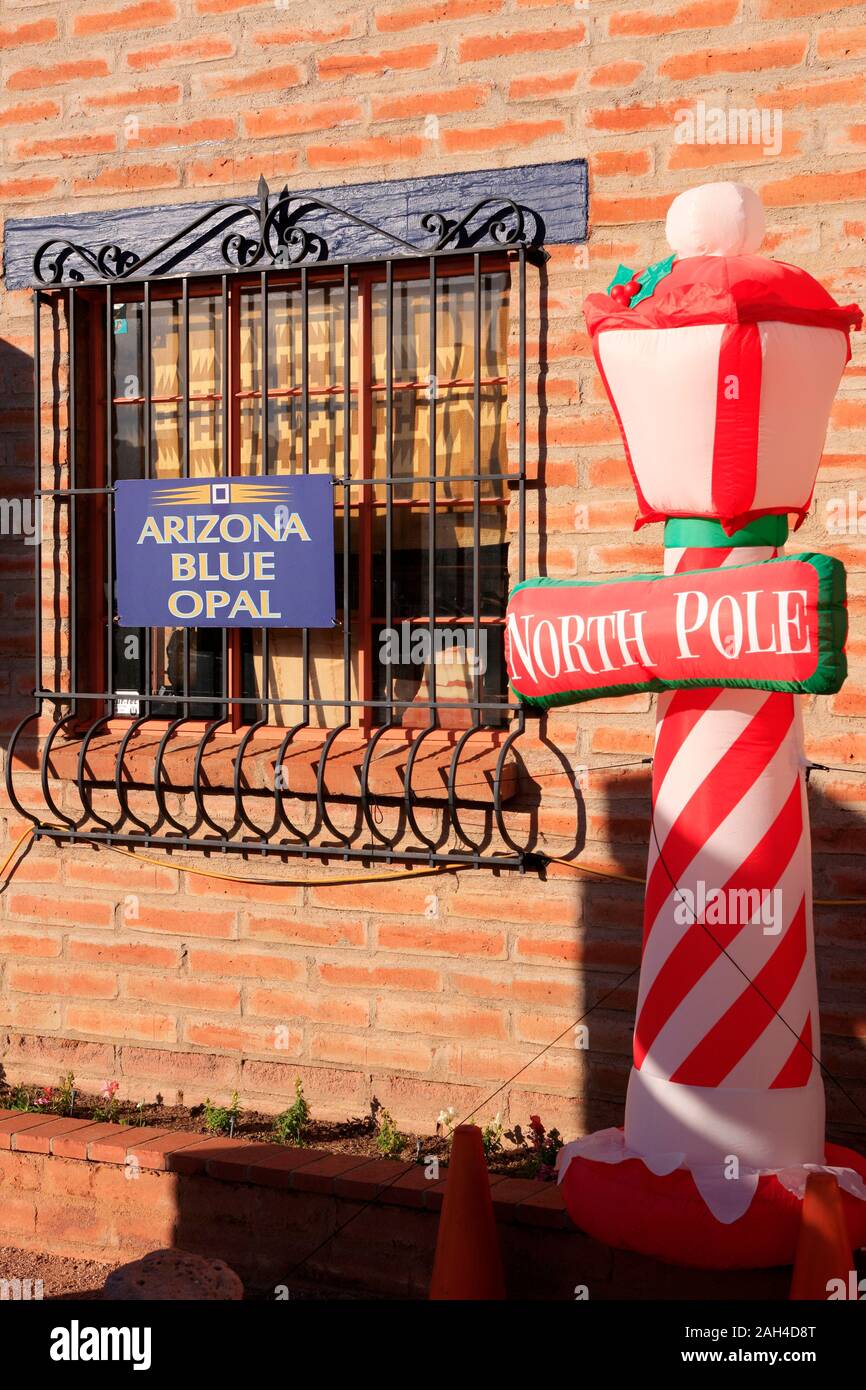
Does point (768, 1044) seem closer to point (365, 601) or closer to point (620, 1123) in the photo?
point (620, 1123)

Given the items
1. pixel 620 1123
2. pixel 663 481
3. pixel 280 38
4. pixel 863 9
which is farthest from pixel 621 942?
pixel 280 38

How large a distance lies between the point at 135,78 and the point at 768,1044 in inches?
159

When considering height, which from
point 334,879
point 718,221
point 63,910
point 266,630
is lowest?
point 63,910

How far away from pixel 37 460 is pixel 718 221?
114 inches

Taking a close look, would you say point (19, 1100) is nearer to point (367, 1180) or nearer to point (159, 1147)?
point (159, 1147)

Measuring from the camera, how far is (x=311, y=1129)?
503 cm

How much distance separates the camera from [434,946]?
4957 millimetres

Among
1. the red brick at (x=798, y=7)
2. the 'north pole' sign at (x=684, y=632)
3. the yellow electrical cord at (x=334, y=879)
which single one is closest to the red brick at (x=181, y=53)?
the red brick at (x=798, y=7)

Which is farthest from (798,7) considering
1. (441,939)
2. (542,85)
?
(441,939)

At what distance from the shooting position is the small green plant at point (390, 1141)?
4.78 m

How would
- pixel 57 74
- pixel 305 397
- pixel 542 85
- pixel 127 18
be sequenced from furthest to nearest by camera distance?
pixel 57 74 < pixel 127 18 < pixel 305 397 < pixel 542 85

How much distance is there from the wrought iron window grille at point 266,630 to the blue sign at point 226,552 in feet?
0.32

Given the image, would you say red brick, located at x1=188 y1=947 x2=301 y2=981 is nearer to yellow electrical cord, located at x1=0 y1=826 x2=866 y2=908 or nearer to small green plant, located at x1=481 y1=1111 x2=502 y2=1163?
yellow electrical cord, located at x1=0 y1=826 x2=866 y2=908
